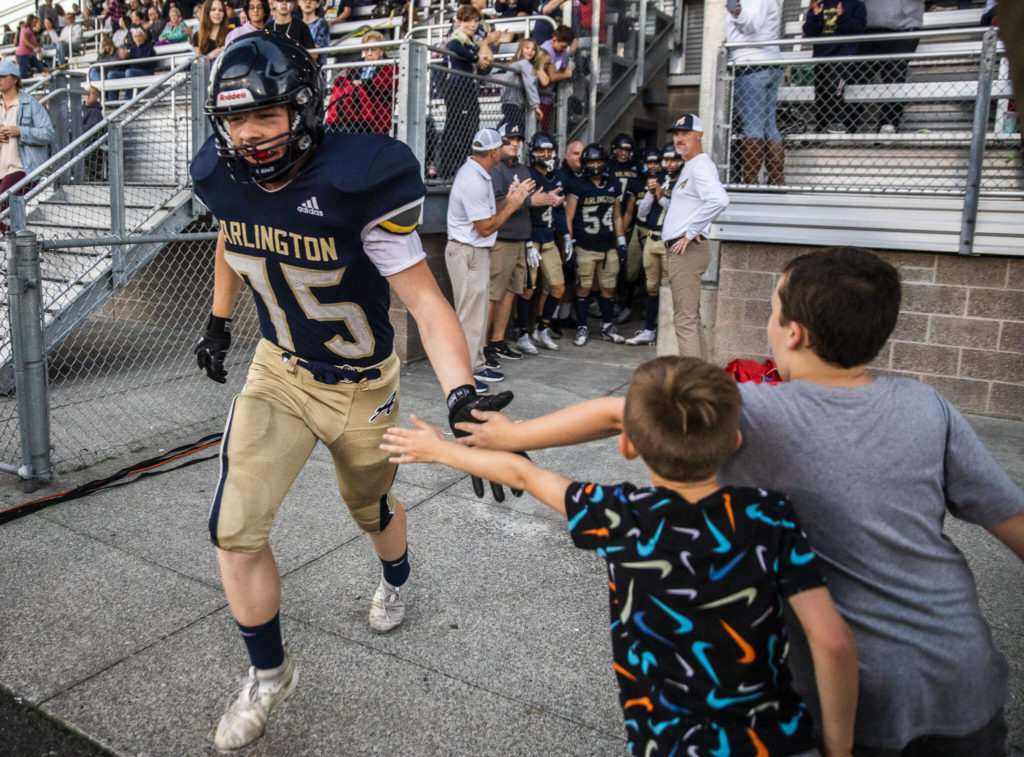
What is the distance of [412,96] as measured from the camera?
7609 mm

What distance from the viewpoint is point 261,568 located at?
8.55ft

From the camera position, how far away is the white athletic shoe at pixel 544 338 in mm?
9086

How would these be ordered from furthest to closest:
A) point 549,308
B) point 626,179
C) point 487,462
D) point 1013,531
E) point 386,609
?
point 626,179 → point 549,308 → point 386,609 → point 487,462 → point 1013,531

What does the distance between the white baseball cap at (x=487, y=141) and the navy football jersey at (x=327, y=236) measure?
488cm

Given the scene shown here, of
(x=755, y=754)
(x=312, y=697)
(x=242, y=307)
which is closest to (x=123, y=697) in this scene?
(x=312, y=697)

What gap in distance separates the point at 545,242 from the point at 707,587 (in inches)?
304

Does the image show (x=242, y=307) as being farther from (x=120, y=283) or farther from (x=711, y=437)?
(x=711, y=437)

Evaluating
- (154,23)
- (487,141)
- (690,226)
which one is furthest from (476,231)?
(154,23)

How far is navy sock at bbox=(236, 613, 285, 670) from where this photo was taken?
2.59 metres

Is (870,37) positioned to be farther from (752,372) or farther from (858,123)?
(752,372)

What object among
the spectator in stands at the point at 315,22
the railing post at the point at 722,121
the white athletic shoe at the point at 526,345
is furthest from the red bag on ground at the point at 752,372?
the spectator in stands at the point at 315,22

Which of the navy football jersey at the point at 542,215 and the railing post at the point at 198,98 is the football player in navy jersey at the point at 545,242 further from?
the railing post at the point at 198,98

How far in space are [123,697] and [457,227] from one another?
534 centimetres

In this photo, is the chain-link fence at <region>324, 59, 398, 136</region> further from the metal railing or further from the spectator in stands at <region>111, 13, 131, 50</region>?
the spectator in stands at <region>111, 13, 131, 50</region>
